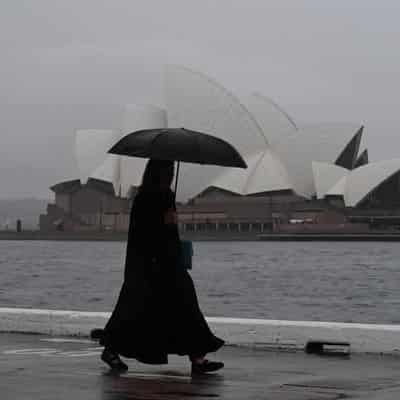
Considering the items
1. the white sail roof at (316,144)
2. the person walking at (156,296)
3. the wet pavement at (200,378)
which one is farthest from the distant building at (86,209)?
the person walking at (156,296)

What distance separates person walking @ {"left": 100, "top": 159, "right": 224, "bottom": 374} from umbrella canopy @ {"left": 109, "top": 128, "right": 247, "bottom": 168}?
98mm

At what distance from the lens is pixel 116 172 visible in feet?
213

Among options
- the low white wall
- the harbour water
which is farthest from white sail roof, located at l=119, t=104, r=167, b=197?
the low white wall

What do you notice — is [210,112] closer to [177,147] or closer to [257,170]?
[257,170]

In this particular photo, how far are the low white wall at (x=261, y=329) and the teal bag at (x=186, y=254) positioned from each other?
1.20 m

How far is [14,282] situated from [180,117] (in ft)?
100

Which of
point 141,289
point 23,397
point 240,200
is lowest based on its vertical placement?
point 23,397

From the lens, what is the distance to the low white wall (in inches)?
210

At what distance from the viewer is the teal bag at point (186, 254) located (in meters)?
4.49

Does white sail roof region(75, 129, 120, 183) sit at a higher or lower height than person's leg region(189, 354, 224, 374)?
higher

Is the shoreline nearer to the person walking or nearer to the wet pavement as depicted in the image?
the wet pavement

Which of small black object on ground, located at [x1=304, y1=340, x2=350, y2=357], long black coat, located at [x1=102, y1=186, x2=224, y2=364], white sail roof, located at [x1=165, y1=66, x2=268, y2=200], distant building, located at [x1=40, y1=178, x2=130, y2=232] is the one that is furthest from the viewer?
distant building, located at [x1=40, y1=178, x2=130, y2=232]

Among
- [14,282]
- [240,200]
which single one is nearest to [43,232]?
[240,200]

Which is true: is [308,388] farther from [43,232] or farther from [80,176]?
[43,232]
